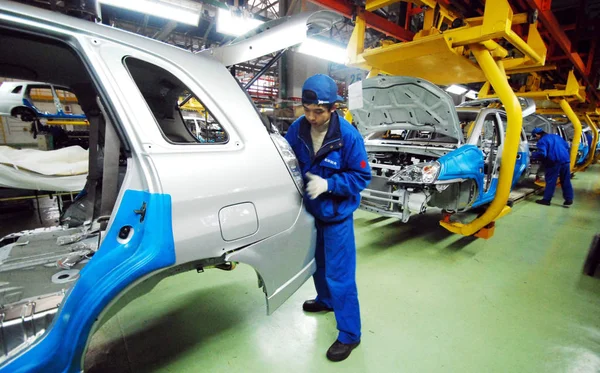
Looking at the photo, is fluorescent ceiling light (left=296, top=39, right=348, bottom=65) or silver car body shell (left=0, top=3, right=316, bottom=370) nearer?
silver car body shell (left=0, top=3, right=316, bottom=370)

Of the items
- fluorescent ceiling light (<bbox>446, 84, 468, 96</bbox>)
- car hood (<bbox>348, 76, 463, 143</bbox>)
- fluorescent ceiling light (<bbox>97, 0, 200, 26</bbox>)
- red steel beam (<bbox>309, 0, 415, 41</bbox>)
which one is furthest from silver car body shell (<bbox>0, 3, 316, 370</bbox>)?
fluorescent ceiling light (<bbox>446, 84, 468, 96</bbox>)

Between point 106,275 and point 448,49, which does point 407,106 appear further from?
point 106,275

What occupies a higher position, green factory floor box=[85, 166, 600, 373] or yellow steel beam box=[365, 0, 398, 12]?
yellow steel beam box=[365, 0, 398, 12]

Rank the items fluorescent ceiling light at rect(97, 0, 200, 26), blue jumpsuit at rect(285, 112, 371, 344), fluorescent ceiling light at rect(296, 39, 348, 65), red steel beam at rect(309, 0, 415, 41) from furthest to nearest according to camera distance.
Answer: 1. fluorescent ceiling light at rect(296, 39, 348, 65)
2. fluorescent ceiling light at rect(97, 0, 200, 26)
3. red steel beam at rect(309, 0, 415, 41)
4. blue jumpsuit at rect(285, 112, 371, 344)

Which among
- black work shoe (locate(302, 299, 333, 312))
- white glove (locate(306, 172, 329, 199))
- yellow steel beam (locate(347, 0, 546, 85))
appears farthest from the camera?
yellow steel beam (locate(347, 0, 546, 85))

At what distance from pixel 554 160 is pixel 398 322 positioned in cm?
585

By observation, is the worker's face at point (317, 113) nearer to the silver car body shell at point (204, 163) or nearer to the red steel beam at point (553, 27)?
the silver car body shell at point (204, 163)

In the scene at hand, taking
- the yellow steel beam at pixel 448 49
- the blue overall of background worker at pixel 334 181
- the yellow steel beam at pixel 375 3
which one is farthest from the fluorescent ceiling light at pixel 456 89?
the blue overall of background worker at pixel 334 181

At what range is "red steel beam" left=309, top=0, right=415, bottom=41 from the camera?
3051 millimetres

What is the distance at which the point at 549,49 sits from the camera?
5250 millimetres

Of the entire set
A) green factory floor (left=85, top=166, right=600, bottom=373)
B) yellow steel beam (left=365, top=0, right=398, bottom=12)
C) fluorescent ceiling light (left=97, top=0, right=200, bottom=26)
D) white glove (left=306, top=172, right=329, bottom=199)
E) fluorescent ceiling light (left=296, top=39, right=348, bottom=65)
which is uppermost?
fluorescent ceiling light (left=97, top=0, right=200, bottom=26)

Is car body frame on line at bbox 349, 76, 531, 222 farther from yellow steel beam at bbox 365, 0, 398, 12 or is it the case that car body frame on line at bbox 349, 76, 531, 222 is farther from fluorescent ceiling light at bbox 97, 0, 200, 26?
fluorescent ceiling light at bbox 97, 0, 200, 26

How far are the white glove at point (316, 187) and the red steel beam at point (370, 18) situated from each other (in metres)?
2.36

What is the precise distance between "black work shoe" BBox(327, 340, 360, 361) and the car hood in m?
2.12
